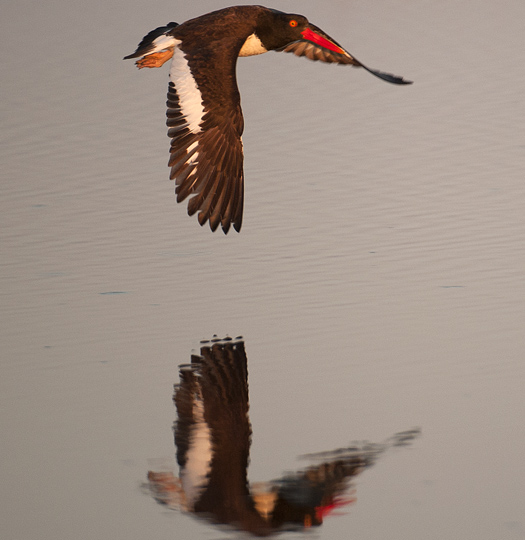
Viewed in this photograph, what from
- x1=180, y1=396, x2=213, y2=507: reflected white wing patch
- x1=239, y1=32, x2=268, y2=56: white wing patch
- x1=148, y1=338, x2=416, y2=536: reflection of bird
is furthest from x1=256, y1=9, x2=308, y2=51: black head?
x1=180, y1=396, x2=213, y2=507: reflected white wing patch

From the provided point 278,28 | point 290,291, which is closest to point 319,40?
point 278,28

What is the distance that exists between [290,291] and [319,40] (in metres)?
2.31

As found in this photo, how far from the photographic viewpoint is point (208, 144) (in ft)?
23.0

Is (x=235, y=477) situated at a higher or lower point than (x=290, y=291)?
lower

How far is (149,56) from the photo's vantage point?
334 inches

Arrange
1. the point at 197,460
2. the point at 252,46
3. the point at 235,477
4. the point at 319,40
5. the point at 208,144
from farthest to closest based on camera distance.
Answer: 1. the point at 319,40
2. the point at 252,46
3. the point at 208,144
4. the point at 197,460
5. the point at 235,477

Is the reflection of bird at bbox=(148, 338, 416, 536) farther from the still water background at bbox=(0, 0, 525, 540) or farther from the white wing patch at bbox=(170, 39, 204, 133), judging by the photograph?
the white wing patch at bbox=(170, 39, 204, 133)

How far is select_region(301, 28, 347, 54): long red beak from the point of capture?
27.8 feet

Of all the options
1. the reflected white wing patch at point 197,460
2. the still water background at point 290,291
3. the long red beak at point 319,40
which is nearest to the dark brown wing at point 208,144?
the still water background at point 290,291

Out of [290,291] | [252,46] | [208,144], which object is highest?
[252,46]

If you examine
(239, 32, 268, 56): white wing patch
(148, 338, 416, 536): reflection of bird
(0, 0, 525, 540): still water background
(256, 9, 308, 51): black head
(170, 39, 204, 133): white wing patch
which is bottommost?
(148, 338, 416, 536): reflection of bird

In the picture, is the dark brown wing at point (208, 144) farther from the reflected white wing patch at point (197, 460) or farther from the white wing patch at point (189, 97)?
the reflected white wing patch at point (197, 460)

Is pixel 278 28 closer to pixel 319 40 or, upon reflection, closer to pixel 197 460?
pixel 319 40

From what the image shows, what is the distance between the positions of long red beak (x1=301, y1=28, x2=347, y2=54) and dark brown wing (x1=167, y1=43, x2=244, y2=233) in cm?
149
